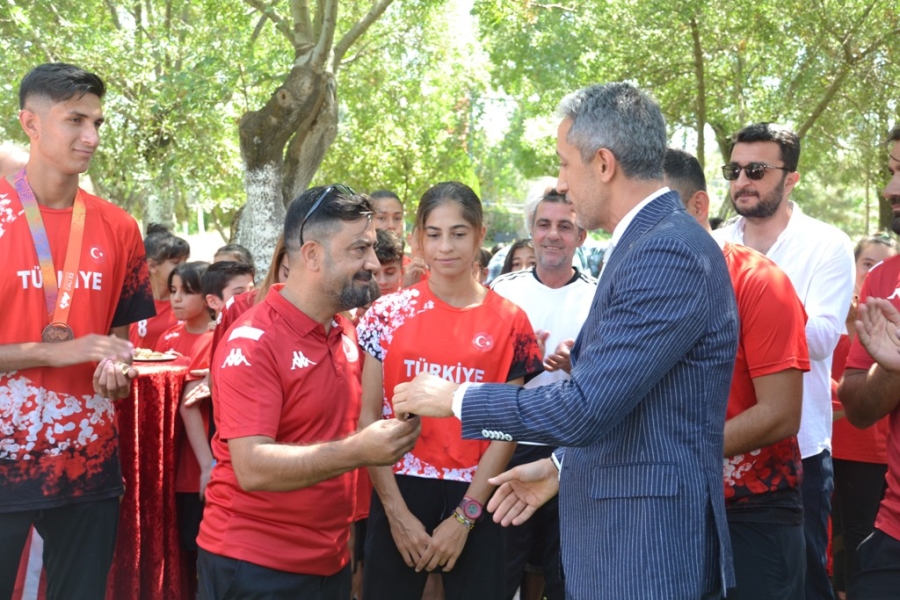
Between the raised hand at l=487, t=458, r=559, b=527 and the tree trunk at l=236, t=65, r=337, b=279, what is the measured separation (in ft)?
31.4

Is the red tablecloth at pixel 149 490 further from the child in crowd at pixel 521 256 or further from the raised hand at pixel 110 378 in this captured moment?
the child in crowd at pixel 521 256

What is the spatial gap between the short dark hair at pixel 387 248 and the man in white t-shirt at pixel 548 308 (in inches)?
42.5

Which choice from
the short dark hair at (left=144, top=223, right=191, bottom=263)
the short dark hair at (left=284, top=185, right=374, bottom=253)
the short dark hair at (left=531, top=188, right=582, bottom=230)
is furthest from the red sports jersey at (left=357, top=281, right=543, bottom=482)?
the short dark hair at (left=144, top=223, right=191, bottom=263)

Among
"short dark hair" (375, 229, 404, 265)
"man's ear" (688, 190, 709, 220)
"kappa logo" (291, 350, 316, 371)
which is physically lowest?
"kappa logo" (291, 350, 316, 371)

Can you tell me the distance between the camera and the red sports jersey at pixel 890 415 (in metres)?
3.66

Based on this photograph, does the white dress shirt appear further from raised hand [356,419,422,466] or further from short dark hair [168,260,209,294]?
short dark hair [168,260,209,294]

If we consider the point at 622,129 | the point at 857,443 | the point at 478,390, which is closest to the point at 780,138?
the point at 857,443

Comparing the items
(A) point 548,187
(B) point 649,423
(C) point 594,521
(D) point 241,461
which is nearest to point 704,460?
(B) point 649,423

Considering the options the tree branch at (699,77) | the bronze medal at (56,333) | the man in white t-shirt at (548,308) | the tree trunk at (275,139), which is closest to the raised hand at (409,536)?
the man in white t-shirt at (548,308)

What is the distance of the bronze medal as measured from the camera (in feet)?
12.4

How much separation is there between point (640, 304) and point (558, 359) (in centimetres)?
175

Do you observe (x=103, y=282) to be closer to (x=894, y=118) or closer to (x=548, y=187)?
(x=548, y=187)

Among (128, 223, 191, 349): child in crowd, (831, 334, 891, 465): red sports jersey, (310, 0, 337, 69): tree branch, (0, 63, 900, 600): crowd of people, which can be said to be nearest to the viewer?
(0, 63, 900, 600): crowd of people

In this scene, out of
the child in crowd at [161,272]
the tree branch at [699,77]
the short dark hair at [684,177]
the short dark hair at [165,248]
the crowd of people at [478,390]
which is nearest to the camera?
the crowd of people at [478,390]
